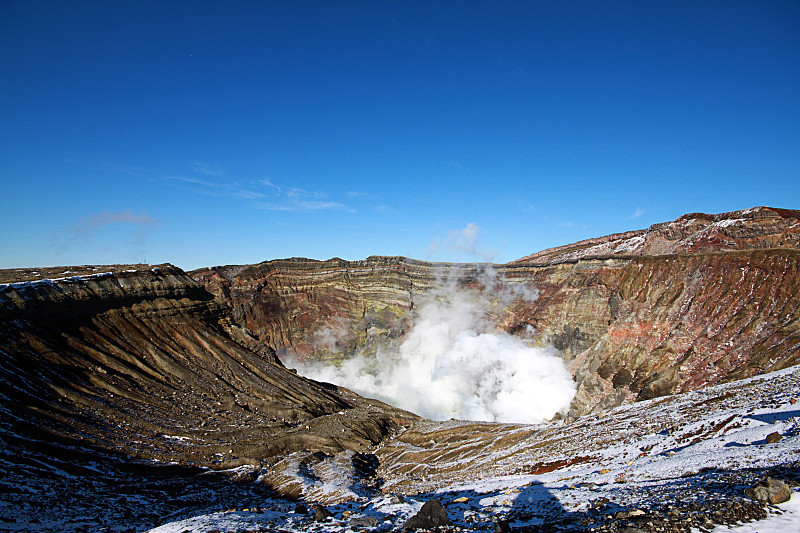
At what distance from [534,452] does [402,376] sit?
51172 millimetres

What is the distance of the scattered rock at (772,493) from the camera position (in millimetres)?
9492

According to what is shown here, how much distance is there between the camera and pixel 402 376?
253 feet

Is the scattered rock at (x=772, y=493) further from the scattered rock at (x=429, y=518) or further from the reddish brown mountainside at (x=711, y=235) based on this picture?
the reddish brown mountainside at (x=711, y=235)

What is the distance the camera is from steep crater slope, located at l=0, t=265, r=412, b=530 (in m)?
23.0

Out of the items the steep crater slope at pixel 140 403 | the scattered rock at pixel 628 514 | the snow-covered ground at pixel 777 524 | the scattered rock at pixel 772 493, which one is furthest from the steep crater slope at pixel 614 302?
the scattered rock at pixel 628 514

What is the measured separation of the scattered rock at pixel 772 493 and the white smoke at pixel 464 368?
1878 inches

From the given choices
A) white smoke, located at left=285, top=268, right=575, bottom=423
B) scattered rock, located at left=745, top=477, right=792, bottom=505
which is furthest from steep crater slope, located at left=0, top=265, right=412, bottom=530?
scattered rock, located at left=745, top=477, right=792, bottom=505

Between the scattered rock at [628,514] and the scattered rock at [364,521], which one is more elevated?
the scattered rock at [628,514]

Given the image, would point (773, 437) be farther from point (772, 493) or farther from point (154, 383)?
point (154, 383)

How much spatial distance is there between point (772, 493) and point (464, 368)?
61.1 metres

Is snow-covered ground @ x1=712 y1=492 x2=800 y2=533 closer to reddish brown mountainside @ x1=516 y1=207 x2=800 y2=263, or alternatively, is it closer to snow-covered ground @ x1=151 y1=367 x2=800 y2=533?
snow-covered ground @ x1=151 y1=367 x2=800 y2=533

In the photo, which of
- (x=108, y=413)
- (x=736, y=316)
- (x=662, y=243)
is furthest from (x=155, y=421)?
(x=662, y=243)

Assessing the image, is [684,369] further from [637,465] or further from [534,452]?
[637,465]

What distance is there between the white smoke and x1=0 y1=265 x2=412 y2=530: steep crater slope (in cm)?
1751
